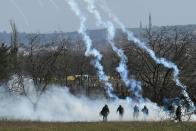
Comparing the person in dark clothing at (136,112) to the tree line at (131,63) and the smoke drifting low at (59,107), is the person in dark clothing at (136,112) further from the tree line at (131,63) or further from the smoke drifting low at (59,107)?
the tree line at (131,63)

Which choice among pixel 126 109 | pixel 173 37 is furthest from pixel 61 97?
pixel 173 37

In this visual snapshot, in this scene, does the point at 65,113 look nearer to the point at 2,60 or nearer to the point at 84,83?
the point at 2,60

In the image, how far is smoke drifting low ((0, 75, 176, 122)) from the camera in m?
54.4

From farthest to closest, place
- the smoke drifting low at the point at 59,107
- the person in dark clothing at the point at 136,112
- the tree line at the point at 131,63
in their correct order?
1. the tree line at the point at 131,63
2. the smoke drifting low at the point at 59,107
3. the person in dark clothing at the point at 136,112

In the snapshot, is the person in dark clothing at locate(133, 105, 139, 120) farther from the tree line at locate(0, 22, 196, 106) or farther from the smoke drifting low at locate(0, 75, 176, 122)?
the tree line at locate(0, 22, 196, 106)

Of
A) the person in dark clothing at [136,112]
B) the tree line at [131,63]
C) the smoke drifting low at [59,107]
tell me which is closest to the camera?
the person in dark clothing at [136,112]

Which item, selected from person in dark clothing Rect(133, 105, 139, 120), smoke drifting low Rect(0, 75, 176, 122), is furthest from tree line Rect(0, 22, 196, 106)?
person in dark clothing Rect(133, 105, 139, 120)

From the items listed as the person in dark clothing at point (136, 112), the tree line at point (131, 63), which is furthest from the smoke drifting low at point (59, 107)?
the tree line at point (131, 63)

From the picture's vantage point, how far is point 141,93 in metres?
69.0

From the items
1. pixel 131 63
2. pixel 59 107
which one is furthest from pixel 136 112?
pixel 131 63

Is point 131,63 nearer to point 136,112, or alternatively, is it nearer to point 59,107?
point 59,107

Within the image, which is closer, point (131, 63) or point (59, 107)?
point (59, 107)

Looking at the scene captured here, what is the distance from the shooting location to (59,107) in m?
59.3

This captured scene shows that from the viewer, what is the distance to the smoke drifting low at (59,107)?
54438 millimetres
